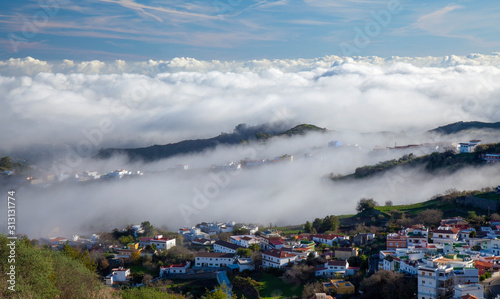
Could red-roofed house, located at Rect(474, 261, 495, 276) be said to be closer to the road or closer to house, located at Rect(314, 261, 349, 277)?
the road

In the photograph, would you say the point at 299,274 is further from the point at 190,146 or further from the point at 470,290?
the point at 190,146

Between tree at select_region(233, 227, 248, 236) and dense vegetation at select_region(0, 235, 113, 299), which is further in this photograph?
tree at select_region(233, 227, 248, 236)

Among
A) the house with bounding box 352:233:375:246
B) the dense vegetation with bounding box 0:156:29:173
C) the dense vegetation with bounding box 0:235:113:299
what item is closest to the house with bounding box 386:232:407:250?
the house with bounding box 352:233:375:246

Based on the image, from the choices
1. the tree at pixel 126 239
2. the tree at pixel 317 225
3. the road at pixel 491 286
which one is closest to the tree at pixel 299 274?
the road at pixel 491 286

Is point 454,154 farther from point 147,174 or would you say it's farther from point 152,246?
point 147,174

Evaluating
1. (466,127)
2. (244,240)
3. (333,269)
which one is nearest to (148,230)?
(244,240)

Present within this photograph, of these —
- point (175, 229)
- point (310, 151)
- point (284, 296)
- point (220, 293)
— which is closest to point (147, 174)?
point (310, 151)
